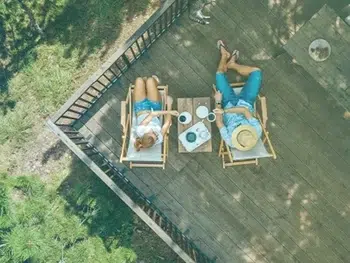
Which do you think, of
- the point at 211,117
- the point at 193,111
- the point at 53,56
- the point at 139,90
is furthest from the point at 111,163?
the point at 53,56

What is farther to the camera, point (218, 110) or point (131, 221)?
point (131, 221)

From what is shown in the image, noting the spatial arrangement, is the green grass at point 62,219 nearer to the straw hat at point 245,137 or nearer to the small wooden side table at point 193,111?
the small wooden side table at point 193,111

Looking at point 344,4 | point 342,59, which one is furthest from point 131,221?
point 344,4

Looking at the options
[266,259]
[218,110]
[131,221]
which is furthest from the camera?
[131,221]

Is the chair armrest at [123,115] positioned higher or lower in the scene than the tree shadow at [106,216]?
higher

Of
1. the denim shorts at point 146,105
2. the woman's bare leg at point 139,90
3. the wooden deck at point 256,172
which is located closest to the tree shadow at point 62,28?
the wooden deck at point 256,172

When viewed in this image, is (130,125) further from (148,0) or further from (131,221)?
(148,0)
